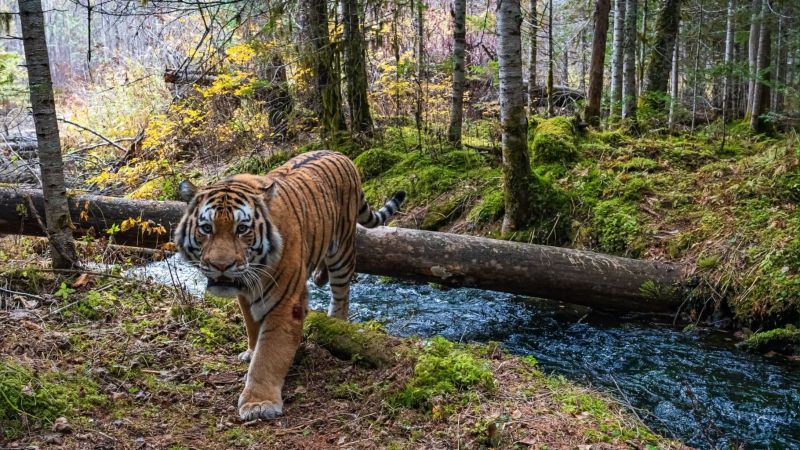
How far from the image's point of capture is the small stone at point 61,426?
10.1 feet

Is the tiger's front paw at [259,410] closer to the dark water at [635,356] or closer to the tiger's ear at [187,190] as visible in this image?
the tiger's ear at [187,190]

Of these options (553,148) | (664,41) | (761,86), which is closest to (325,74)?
(553,148)

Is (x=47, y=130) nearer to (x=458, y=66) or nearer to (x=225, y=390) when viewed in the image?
(x=225, y=390)

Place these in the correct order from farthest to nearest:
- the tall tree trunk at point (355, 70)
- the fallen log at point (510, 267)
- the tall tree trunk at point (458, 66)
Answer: the tall tree trunk at point (355, 70) < the tall tree trunk at point (458, 66) < the fallen log at point (510, 267)

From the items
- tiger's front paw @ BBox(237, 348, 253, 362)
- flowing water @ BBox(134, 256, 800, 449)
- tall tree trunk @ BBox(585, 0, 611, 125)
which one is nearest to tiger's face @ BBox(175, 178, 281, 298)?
tiger's front paw @ BBox(237, 348, 253, 362)

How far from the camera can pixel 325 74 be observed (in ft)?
36.8

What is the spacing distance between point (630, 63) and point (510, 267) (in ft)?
24.1

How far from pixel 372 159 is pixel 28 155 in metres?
7.64

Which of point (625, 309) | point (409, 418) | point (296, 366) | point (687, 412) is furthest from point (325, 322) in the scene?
point (625, 309)

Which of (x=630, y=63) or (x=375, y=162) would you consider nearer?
(x=375, y=162)

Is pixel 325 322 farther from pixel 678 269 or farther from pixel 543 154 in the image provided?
pixel 543 154

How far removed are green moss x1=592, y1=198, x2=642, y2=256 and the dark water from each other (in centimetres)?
112

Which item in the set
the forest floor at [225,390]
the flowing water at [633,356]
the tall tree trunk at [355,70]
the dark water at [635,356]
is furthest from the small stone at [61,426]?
the tall tree trunk at [355,70]

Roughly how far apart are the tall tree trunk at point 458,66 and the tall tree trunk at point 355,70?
1738mm
